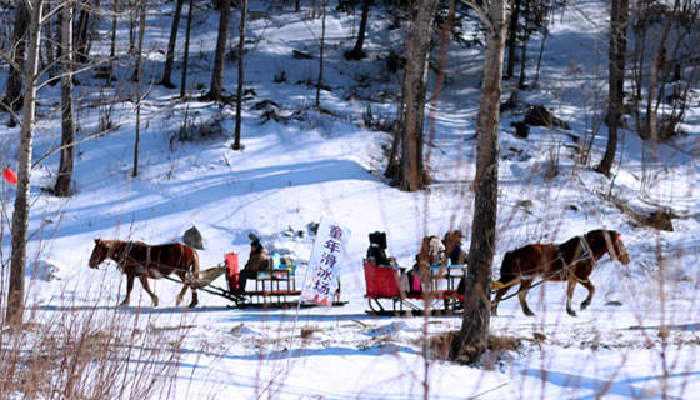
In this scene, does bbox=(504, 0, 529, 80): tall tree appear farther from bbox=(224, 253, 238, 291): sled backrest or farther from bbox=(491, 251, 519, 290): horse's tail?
bbox=(224, 253, 238, 291): sled backrest

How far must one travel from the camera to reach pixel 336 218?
1625cm

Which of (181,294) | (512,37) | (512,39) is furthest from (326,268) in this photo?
(512,37)

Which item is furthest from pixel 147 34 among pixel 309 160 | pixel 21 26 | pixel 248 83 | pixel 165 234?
pixel 165 234

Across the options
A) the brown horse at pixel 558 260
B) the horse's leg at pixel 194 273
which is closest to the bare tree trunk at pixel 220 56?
the horse's leg at pixel 194 273

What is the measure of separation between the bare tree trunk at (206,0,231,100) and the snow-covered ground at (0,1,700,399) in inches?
33.0

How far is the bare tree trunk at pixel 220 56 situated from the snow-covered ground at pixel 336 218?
2.75 ft

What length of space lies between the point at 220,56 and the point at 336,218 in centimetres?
937

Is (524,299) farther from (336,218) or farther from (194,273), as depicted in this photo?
(336,218)

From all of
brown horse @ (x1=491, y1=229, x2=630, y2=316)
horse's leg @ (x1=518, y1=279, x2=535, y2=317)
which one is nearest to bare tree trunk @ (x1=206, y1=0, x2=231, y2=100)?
brown horse @ (x1=491, y1=229, x2=630, y2=316)

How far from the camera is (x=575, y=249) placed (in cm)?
1022

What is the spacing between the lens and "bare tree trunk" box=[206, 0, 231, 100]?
902 inches

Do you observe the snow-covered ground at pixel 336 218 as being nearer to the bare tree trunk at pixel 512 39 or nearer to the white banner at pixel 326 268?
the white banner at pixel 326 268

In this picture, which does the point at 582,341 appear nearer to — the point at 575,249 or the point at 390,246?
the point at 575,249

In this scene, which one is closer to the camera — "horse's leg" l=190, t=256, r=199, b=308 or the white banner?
the white banner
